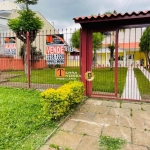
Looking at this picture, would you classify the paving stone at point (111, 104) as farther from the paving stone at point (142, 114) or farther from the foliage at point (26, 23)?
the foliage at point (26, 23)

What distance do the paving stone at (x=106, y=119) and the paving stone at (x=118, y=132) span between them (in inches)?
10.2

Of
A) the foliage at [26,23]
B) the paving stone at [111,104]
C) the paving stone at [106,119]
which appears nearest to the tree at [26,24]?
the foliage at [26,23]

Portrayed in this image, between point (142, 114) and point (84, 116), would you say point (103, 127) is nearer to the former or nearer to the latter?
point (84, 116)

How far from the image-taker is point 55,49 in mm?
6418

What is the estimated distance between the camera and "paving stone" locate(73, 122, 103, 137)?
10.8ft

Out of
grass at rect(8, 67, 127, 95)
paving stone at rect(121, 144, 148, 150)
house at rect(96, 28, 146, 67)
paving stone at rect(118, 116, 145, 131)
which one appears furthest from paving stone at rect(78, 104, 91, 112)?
house at rect(96, 28, 146, 67)

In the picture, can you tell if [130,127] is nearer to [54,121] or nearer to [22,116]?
[54,121]

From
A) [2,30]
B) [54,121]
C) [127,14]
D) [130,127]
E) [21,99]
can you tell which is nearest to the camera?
[130,127]

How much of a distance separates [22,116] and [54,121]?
0.84m

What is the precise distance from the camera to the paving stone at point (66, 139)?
2.81 m

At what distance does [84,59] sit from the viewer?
5.90 m

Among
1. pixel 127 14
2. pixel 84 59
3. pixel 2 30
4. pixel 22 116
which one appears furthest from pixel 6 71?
pixel 127 14

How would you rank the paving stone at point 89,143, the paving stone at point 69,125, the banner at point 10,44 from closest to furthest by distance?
the paving stone at point 89,143 < the paving stone at point 69,125 < the banner at point 10,44

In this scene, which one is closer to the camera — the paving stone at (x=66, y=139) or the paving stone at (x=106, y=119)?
the paving stone at (x=66, y=139)
